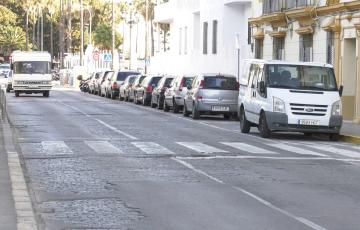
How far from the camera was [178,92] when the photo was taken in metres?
35.7

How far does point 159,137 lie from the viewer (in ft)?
72.9

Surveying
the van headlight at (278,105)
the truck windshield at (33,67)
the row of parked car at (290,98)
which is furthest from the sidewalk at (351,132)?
the truck windshield at (33,67)

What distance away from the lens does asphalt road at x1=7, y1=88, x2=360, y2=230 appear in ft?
32.8

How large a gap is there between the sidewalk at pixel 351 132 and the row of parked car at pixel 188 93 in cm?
455

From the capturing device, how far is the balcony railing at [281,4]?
115 ft

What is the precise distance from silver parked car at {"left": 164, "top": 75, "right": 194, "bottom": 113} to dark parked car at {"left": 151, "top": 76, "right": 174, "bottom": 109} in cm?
208

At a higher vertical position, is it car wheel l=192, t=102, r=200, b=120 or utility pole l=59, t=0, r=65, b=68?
utility pole l=59, t=0, r=65, b=68

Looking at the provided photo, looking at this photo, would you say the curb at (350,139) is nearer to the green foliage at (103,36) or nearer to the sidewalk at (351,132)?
the sidewalk at (351,132)

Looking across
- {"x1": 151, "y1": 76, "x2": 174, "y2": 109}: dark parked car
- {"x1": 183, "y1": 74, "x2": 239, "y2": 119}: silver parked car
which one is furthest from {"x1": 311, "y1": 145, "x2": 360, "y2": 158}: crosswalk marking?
{"x1": 151, "y1": 76, "x2": 174, "y2": 109}: dark parked car

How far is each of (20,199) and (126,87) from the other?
3879cm

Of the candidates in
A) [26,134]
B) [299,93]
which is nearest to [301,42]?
[299,93]

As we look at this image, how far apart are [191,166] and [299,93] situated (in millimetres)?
8057

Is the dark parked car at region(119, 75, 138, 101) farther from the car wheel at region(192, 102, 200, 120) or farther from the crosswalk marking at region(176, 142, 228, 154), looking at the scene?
the crosswalk marking at region(176, 142, 228, 154)

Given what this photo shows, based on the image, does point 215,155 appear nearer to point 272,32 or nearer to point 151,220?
point 151,220
